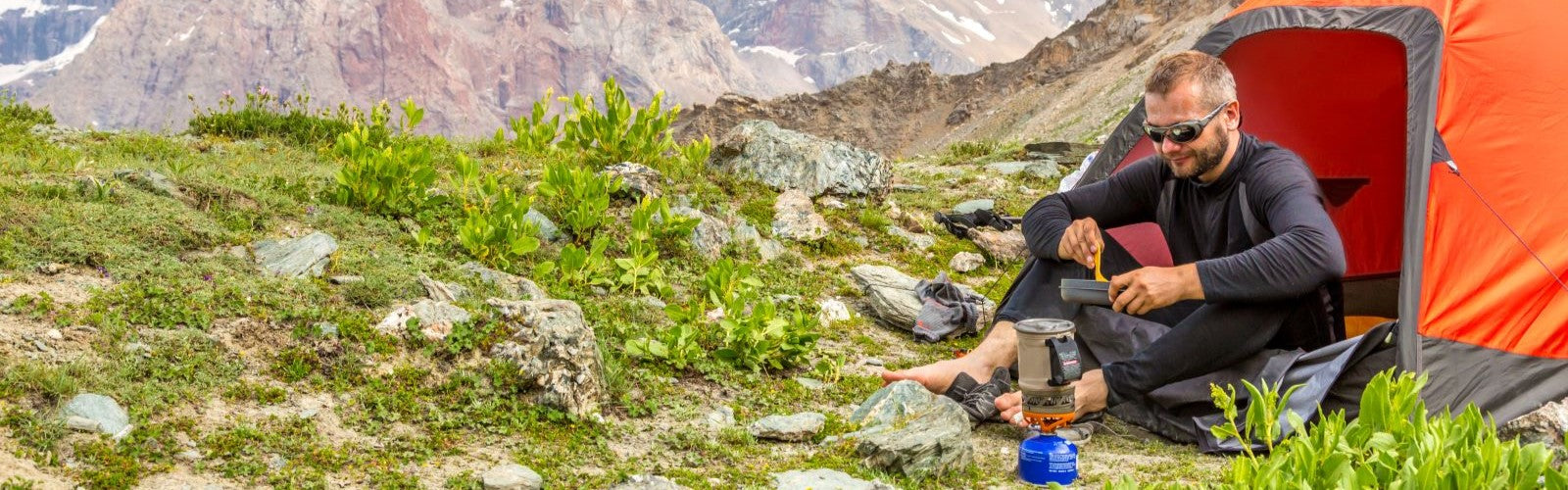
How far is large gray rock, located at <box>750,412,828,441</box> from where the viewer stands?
5016 millimetres

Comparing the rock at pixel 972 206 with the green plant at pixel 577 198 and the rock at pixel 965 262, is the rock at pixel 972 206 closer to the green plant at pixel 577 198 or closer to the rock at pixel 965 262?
the rock at pixel 965 262

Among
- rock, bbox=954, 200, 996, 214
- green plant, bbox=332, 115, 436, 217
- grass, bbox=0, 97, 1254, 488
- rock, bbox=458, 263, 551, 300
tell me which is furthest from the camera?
rock, bbox=954, 200, 996, 214

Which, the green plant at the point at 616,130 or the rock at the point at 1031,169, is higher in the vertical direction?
the green plant at the point at 616,130

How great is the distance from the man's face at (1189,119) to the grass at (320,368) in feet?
4.59

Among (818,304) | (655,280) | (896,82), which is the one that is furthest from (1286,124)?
(896,82)

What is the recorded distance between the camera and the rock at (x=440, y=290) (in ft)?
19.4

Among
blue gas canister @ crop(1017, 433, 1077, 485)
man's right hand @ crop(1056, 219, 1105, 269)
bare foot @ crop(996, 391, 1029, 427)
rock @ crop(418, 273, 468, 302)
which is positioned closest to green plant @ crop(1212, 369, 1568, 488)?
blue gas canister @ crop(1017, 433, 1077, 485)

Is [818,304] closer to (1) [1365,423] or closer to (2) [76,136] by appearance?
(1) [1365,423]

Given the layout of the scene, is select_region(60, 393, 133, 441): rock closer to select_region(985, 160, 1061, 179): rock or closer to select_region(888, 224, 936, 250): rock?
select_region(888, 224, 936, 250): rock

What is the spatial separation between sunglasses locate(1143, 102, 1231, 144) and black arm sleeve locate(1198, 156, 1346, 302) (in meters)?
0.51

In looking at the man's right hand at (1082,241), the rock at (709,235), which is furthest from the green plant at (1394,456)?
the rock at (709,235)

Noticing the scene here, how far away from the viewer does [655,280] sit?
7070 mm

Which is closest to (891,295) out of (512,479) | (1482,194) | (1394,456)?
(1482,194)

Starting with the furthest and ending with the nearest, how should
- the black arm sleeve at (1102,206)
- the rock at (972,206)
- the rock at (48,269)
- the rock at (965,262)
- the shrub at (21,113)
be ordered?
1. the rock at (972,206)
2. the shrub at (21,113)
3. the rock at (965,262)
4. the black arm sleeve at (1102,206)
5. the rock at (48,269)
